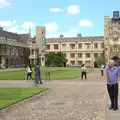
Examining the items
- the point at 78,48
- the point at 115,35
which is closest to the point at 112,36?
the point at 115,35

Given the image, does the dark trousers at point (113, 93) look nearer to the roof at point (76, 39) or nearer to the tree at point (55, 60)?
the tree at point (55, 60)

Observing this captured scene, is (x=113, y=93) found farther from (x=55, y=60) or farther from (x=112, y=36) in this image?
(x=112, y=36)

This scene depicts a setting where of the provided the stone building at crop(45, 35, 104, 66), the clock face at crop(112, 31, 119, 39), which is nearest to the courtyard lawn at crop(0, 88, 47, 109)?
the clock face at crop(112, 31, 119, 39)

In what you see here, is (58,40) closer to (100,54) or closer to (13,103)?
(100,54)

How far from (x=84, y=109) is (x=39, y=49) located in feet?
452

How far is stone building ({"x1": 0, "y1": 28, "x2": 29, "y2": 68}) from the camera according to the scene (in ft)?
363

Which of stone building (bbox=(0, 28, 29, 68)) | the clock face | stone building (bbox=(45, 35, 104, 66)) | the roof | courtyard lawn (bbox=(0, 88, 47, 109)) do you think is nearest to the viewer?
courtyard lawn (bbox=(0, 88, 47, 109))

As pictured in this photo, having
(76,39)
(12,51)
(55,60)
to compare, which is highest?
(76,39)

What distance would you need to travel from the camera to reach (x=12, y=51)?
118m

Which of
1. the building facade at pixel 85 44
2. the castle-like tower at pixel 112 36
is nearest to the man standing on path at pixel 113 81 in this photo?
the castle-like tower at pixel 112 36

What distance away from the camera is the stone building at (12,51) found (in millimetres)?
110688

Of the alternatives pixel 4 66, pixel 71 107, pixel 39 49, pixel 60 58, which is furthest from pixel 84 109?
pixel 39 49

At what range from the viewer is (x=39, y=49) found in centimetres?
15262

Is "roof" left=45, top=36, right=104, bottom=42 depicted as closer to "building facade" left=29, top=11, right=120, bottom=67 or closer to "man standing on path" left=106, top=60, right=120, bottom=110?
"building facade" left=29, top=11, right=120, bottom=67
